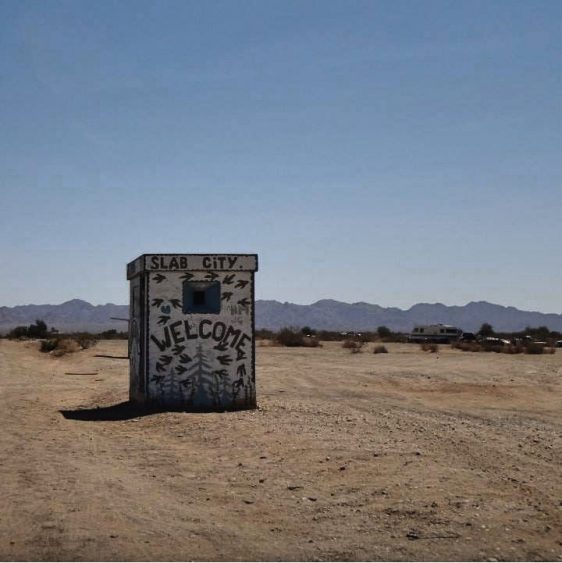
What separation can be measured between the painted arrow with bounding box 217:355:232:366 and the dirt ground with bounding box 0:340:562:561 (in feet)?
3.86

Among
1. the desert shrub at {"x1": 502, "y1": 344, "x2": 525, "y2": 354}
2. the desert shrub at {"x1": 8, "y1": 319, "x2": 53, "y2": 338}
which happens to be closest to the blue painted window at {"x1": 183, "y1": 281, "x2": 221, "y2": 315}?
the desert shrub at {"x1": 502, "y1": 344, "x2": 525, "y2": 354}

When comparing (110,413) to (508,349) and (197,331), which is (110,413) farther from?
(508,349)

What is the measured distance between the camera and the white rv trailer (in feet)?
233

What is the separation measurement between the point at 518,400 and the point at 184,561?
1422cm

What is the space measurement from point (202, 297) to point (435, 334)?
188 ft

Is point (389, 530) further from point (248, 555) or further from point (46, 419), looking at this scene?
point (46, 419)

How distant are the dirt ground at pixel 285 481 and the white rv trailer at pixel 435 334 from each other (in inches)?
2101

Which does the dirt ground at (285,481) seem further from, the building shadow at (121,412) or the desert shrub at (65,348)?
the desert shrub at (65,348)

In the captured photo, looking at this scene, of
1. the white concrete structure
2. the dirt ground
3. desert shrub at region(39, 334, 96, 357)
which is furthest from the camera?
desert shrub at region(39, 334, 96, 357)

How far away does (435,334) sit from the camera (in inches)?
2830

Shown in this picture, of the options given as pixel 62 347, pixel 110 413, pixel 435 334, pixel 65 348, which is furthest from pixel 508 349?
pixel 110 413

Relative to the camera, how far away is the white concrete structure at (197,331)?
53.2ft

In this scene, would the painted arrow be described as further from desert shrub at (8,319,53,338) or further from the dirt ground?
desert shrub at (8,319,53,338)

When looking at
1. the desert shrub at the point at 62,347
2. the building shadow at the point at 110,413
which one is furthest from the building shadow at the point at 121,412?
the desert shrub at the point at 62,347
